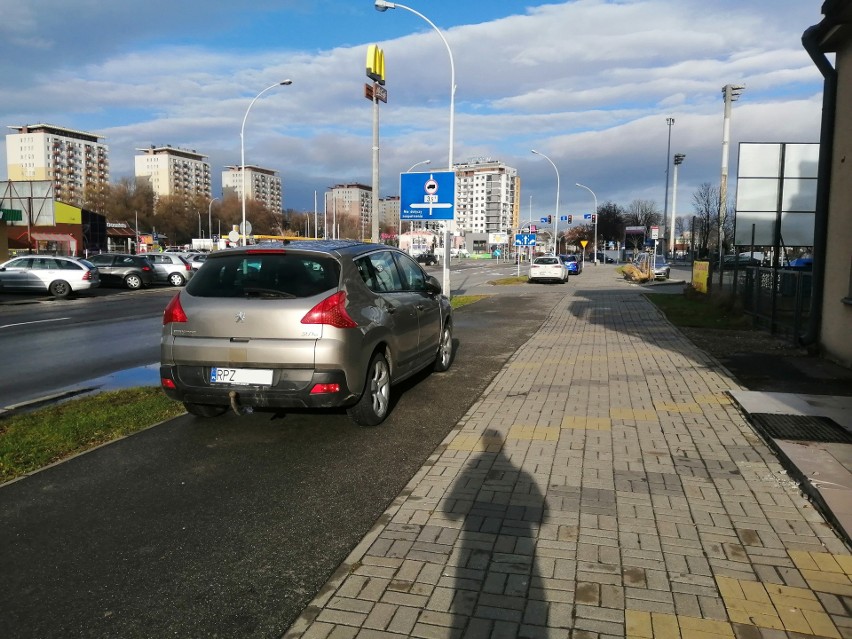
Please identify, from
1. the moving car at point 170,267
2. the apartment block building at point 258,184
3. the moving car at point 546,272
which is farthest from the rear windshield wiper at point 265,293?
the apartment block building at point 258,184

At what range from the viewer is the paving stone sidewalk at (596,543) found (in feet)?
9.48

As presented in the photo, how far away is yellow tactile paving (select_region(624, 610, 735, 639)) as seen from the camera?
9.05 ft

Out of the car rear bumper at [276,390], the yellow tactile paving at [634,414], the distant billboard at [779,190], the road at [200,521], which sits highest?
the distant billboard at [779,190]

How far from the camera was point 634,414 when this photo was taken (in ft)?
21.2

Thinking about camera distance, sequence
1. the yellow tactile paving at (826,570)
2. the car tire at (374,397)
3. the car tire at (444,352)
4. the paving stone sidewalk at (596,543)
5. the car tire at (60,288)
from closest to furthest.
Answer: the paving stone sidewalk at (596,543) < the yellow tactile paving at (826,570) < the car tire at (374,397) < the car tire at (444,352) < the car tire at (60,288)

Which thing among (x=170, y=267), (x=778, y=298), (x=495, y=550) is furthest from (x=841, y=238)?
(x=170, y=267)

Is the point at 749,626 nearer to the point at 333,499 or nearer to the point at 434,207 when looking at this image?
the point at 333,499

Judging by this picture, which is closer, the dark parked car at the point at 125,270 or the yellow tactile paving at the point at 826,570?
the yellow tactile paving at the point at 826,570

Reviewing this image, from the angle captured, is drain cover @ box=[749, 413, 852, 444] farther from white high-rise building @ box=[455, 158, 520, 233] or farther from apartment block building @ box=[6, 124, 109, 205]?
white high-rise building @ box=[455, 158, 520, 233]

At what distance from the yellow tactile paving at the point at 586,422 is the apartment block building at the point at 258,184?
135 m

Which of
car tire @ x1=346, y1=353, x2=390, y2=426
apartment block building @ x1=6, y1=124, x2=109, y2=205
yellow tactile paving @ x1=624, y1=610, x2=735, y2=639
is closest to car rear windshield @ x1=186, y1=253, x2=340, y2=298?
car tire @ x1=346, y1=353, x2=390, y2=426

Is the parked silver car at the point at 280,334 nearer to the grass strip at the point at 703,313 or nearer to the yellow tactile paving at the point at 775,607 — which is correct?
the yellow tactile paving at the point at 775,607

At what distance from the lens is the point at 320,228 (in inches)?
5261

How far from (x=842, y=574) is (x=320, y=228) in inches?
5277
